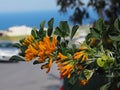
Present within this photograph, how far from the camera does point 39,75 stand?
18.4m

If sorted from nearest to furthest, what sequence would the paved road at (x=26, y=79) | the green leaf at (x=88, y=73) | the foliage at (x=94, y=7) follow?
the green leaf at (x=88, y=73) < the paved road at (x=26, y=79) < the foliage at (x=94, y=7)

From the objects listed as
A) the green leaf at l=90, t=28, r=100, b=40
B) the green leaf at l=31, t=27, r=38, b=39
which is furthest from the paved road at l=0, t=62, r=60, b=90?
the green leaf at l=90, t=28, r=100, b=40

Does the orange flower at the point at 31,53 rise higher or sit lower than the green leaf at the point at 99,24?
lower

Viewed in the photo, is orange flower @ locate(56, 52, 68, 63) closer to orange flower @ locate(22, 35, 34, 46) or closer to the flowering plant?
the flowering plant

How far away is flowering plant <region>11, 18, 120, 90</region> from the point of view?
8.74 feet

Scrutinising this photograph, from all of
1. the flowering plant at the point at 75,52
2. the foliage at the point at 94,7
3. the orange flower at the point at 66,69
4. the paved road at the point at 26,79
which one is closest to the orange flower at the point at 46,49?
the flowering plant at the point at 75,52

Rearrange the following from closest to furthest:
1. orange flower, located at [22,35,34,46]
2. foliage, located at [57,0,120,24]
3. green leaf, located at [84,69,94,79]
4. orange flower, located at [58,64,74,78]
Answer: orange flower, located at [58,64,74,78], green leaf, located at [84,69,94,79], orange flower, located at [22,35,34,46], foliage, located at [57,0,120,24]

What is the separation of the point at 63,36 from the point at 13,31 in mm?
50655

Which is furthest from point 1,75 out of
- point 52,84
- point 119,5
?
point 119,5

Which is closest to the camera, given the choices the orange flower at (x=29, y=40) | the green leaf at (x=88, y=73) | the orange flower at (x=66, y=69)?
the orange flower at (x=66, y=69)

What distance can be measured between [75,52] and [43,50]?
25 centimetres

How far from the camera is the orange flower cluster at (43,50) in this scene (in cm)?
262

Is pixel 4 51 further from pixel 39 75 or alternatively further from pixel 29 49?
pixel 29 49

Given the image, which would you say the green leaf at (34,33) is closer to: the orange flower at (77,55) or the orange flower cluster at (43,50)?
the orange flower cluster at (43,50)
